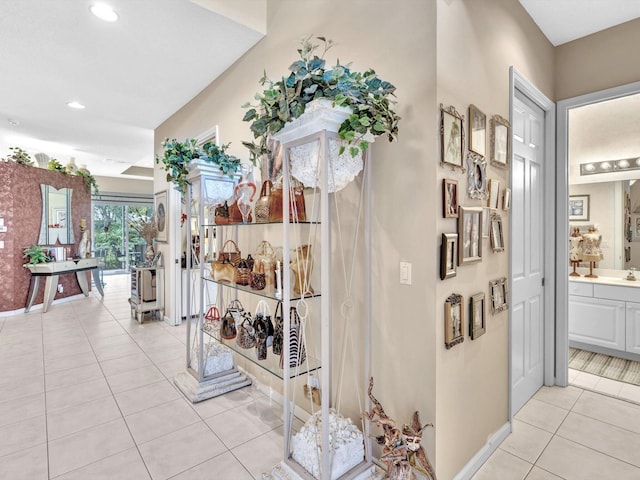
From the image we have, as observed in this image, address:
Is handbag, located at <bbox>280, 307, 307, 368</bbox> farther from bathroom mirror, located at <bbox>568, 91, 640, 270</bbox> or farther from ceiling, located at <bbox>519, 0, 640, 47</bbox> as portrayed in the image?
bathroom mirror, located at <bbox>568, 91, 640, 270</bbox>

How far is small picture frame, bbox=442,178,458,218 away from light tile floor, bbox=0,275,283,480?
67.7 inches

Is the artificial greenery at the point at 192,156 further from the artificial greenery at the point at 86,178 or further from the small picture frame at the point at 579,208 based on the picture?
the artificial greenery at the point at 86,178

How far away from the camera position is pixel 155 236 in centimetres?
538

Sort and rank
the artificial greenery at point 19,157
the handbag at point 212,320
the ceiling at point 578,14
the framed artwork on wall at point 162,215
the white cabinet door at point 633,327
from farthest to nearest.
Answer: the artificial greenery at point 19,157, the framed artwork on wall at point 162,215, the white cabinet door at point 633,327, the handbag at point 212,320, the ceiling at point 578,14

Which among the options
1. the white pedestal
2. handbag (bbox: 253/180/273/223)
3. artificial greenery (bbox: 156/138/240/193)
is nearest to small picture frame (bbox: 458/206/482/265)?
handbag (bbox: 253/180/273/223)

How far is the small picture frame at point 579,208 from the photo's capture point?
420 centimetres

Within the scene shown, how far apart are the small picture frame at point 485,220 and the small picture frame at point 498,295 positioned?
32 cm

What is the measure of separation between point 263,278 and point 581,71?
9.92 ft

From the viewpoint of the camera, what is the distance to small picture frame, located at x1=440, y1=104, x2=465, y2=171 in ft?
5.57

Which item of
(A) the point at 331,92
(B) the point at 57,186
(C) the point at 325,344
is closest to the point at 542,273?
(C) the point at 325,344

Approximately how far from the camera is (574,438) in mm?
2279

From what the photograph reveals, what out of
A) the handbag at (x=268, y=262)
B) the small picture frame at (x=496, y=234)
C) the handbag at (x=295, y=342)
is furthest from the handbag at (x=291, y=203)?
the small picture frame at (x=496, y=234)

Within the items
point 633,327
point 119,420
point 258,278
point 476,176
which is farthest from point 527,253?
point 119,420

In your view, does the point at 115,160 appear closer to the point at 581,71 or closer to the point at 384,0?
the point at 384,0
